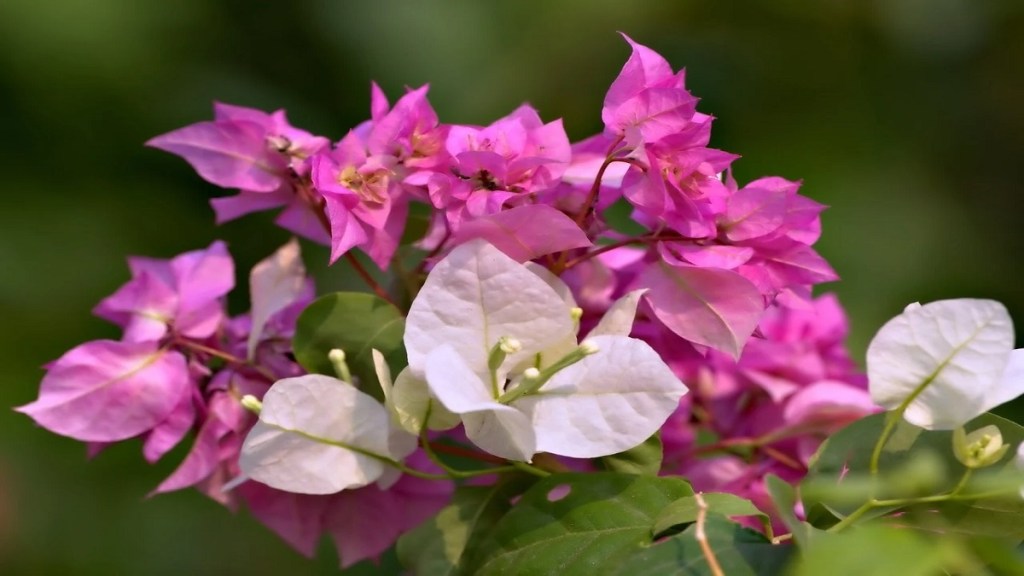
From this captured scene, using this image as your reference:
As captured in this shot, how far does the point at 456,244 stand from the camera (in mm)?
327

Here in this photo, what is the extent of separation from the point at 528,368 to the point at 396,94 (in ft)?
3.58

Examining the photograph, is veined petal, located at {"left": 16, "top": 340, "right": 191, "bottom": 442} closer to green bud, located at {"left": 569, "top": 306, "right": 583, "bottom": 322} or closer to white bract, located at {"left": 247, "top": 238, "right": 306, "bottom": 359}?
white bract, located at {"left": 247, "top": 238, "right": 306, "bottom": 359}

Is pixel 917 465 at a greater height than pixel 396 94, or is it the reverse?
pixel 917 465

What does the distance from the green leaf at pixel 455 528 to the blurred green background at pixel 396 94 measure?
0.89 m

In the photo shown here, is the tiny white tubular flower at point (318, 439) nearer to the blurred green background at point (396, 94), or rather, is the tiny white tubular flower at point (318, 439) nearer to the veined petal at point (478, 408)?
the veined petal at point (478, 408)

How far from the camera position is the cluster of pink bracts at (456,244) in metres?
0.31

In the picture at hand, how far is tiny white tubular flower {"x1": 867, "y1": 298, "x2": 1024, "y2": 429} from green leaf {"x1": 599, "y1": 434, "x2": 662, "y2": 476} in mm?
71

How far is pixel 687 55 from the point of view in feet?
4.60

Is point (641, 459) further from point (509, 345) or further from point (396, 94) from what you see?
point (396, 94)

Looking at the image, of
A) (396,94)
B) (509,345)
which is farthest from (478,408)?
(396,94)

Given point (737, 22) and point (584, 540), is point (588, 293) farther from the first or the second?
point (737, 22)

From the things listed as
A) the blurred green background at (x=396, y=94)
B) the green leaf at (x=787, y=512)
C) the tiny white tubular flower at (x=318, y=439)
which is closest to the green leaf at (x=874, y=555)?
the green leaf at (x=787, y=512)

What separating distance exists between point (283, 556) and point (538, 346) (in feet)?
3.16

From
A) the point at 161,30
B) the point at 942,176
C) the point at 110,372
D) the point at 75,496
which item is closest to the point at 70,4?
the point at 161,30
